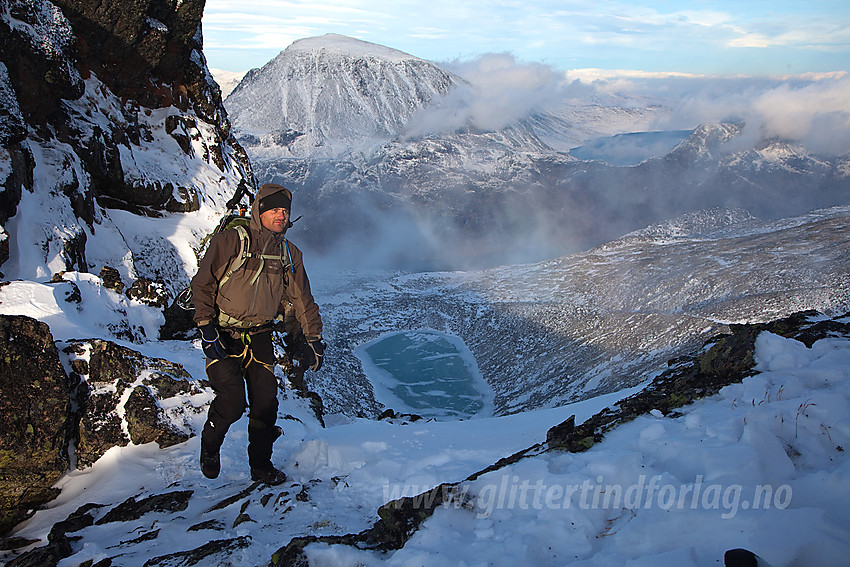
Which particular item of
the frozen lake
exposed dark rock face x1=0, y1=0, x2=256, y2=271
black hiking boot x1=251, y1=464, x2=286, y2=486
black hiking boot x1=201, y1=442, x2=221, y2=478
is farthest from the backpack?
the frozen lake

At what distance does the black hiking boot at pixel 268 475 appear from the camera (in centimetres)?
648

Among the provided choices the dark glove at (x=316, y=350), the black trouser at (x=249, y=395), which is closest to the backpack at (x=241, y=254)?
the black trouser at (x=249, y=395)

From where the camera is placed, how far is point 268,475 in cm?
650

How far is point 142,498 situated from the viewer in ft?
20.9

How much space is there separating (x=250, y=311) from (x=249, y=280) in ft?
1.28

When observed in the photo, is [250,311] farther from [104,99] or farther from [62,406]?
[104,99]

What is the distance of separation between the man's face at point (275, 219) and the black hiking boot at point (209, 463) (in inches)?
121

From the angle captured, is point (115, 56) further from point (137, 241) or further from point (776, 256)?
point (776, 256)

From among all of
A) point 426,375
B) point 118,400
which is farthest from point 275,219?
point 426,375

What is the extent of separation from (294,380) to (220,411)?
1279 cm

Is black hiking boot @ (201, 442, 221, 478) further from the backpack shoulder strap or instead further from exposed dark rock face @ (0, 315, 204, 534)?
the backpack shoulder strap

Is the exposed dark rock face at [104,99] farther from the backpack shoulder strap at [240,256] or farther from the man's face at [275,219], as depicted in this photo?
the man's face at [275,219]

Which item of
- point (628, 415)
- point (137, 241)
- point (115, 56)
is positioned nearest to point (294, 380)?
point (137, 241)

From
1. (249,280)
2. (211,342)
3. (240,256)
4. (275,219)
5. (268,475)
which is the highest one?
(275,219)
